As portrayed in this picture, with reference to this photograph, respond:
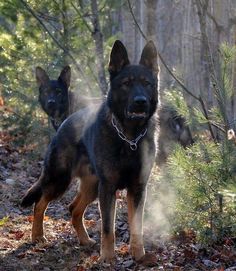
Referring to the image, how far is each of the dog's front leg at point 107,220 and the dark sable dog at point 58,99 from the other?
5014 millimetres

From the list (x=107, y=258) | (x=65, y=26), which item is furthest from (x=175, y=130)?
(x=107, y=258)

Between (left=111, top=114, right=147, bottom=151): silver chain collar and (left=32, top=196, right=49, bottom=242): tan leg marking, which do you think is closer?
(left=111, top=114, right=147, bottom=151): silver chain collar

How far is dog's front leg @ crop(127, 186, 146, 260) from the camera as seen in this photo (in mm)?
5758

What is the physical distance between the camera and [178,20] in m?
28.9

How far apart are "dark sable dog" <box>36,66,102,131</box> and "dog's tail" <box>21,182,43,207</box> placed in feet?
13.2

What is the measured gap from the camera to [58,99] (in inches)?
428

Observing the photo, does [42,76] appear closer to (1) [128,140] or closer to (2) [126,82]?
(2) [126,82]

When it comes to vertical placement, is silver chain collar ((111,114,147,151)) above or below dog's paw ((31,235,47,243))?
above

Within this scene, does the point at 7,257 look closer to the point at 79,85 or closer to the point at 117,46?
the point at 117,46

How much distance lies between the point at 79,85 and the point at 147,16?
2.32m

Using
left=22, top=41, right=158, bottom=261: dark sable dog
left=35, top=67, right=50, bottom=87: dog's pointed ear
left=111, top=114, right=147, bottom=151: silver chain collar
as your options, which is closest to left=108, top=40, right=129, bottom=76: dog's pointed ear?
left=22, top=41, right=158, bottom=261: dark sable dog

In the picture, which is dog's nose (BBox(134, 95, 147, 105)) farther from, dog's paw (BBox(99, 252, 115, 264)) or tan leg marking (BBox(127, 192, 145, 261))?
dog's paw (BBox(99, 252, 115, 264))

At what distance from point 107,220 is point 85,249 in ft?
2.80

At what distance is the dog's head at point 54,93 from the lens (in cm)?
1081
